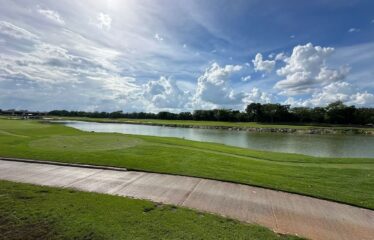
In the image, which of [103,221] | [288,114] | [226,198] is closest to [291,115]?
[288,114]

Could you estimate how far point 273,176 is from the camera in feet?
34.0

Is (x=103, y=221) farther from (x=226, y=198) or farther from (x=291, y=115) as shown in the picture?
(x=291, y=115)

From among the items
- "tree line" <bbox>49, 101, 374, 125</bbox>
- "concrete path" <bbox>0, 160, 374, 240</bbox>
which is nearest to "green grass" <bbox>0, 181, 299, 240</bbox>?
"concrete path" <bbox>0, 160, 374, 240</bbox>

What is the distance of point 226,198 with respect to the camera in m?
7.43

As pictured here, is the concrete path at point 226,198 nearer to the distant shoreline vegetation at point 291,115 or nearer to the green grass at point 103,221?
the green grass at point 103,221

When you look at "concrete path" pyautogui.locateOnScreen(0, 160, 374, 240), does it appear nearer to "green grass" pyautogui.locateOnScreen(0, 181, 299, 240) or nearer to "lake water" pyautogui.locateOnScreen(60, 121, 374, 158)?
"green grass" pyautogui.locateOnScreen(0, 181, 299, 240)

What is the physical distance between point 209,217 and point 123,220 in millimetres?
1771

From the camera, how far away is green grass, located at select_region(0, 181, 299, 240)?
474 cm

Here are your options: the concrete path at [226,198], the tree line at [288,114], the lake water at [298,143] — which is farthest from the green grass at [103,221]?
the tree line at [288,114]

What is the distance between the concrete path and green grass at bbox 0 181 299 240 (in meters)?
0.70

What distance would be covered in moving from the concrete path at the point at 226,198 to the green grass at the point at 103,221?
698 mm

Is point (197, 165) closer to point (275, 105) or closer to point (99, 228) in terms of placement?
point (99, 228)

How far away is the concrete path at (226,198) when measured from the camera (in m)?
5.93

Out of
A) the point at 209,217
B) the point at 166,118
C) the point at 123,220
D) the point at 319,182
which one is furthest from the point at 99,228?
the point at 166,118
